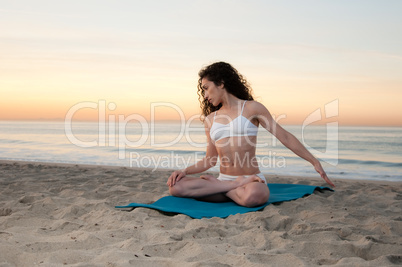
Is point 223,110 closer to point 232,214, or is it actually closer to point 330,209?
point 232,214

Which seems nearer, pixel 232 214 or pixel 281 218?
pixel 281 218

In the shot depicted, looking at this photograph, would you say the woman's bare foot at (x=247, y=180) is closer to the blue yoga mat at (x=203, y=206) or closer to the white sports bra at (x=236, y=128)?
the blue yoga mat at (x=203, y=206)

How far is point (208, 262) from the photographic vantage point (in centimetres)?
218

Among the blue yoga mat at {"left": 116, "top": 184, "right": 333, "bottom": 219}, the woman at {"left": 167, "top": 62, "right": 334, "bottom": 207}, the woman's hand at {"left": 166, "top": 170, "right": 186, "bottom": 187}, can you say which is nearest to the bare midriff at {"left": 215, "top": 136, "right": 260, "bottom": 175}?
the woman at {"left": 167, "top": 62, "right": 334, "bottom": 207}

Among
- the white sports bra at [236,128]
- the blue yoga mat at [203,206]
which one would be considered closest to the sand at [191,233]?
the blue yoga mat at [203,206]

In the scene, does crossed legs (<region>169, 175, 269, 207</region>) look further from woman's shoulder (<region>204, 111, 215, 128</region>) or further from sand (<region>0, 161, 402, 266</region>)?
woman's shoulder (<region>204, 111, 215, 128</region>)

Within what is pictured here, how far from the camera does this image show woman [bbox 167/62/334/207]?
3.90 meters

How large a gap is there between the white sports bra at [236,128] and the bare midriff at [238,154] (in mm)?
40

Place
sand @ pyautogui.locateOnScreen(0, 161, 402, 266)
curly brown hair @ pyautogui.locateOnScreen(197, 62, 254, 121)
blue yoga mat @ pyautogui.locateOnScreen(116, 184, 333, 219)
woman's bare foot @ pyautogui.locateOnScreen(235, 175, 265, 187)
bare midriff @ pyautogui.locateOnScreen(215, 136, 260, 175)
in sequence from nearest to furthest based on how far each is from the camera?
sand @ pyautogui.locateOnScreen(0, 161, 402, 266) → blue yoga mat @ pyautogui.locateOnScreen(116, 184, 333, 219) → woman's bare foot @ pyautogui.locateOnScreen(235, 175, 265, 187) → bare midriff @ pyautogui.locateOnScreen(215, 136, 260, 175) → curly brown hair @ pyautogui.locateOnScreen(197, 62, 254, 121)

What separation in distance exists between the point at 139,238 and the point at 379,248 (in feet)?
5.12

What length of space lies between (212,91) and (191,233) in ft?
5.48

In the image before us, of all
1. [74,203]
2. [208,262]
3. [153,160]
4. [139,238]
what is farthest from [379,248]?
[153,160]

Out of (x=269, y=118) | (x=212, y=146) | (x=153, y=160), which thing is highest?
(x=269, y=118)

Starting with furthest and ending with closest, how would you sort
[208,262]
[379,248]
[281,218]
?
[281,218] < [379,248] < [208,262]
